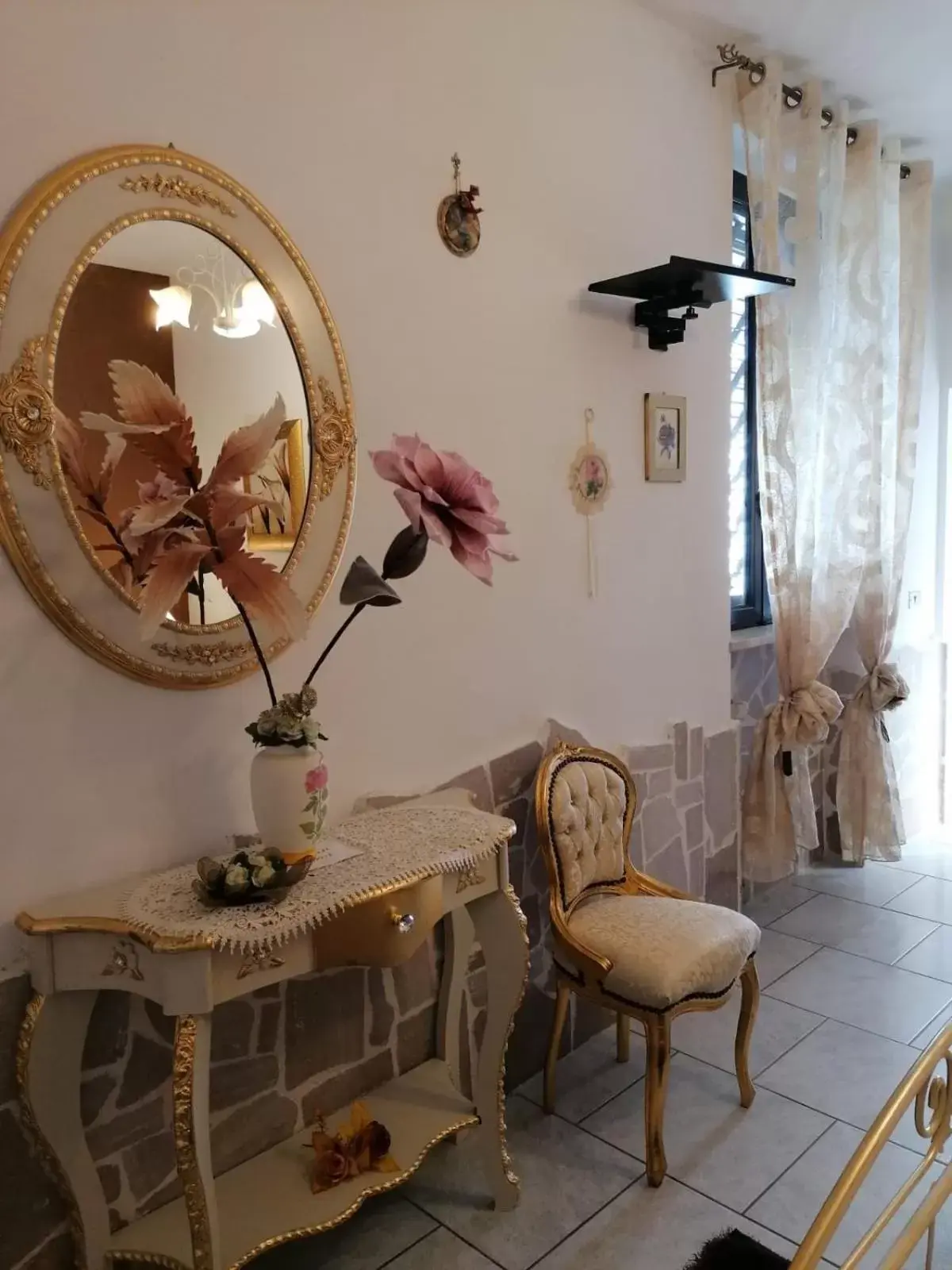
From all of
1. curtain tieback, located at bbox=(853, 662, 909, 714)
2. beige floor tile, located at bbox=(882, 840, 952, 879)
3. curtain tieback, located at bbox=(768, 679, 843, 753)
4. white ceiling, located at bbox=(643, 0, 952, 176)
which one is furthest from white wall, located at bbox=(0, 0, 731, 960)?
beige floor tile, located at bbox=(882, 840, 952, 879)

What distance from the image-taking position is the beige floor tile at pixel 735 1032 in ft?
8.50

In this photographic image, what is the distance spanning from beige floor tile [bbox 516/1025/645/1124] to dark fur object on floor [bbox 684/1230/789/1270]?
48 cm

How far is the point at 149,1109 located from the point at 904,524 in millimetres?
3420

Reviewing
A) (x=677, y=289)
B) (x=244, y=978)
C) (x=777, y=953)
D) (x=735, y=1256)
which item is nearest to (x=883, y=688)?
(x=777, y=953)

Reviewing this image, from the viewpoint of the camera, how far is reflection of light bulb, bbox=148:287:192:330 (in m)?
1.66

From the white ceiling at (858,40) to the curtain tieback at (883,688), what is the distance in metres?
2.07

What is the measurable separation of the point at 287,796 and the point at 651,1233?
122 cm

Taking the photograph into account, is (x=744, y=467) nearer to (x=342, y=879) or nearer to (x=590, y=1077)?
(x=590, y=1077)

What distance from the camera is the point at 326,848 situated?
1745mm

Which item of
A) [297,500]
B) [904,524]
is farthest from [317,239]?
[904,524]

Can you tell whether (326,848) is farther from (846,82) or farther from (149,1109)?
(846,82)

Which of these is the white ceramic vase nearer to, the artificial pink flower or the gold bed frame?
the artificial pink flower

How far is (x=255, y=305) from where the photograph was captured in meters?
1.79

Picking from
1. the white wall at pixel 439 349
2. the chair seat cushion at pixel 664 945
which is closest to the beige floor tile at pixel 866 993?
the chair seat cushion at pixel 664 945
